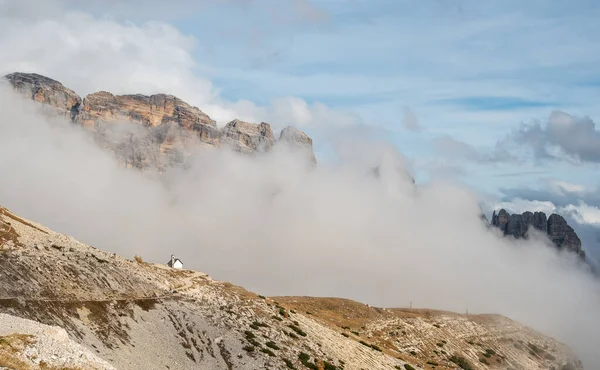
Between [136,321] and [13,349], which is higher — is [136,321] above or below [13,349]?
above

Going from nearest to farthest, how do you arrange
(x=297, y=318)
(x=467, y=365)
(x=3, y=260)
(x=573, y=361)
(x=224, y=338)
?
(x=3, y=260), (x=224, y=338), (x=297, y=318), (x=467, y=365), (x=573, y=361)

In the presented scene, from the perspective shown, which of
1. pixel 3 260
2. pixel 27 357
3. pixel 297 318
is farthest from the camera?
pixel 297 318

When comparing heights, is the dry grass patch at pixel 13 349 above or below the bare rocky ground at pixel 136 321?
below

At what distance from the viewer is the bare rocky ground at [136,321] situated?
2038 inches

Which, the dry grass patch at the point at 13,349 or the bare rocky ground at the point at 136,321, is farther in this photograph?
the bare rocky ground at the point at 136,321

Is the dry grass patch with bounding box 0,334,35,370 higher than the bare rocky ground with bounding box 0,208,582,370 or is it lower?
lower

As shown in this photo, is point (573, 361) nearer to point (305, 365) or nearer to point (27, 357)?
point (305, 365)

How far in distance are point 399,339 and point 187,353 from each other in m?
75.5

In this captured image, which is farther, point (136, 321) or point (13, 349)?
point (136, 321)

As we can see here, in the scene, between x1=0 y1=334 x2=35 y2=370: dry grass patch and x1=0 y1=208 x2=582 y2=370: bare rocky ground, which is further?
x1=0 y1=208 x2=582 y2=370: bare rocky ground

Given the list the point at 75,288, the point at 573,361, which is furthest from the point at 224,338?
the point at 573,361

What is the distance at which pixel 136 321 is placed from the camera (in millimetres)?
76188

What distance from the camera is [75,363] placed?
42.2 m

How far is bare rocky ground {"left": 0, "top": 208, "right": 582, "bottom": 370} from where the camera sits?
51772 millimetres
